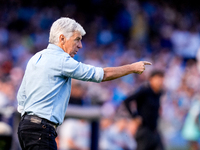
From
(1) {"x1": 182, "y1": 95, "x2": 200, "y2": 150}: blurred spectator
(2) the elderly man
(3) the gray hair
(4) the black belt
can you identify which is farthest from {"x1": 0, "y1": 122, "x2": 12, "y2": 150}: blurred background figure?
(1) {"x1": 182, "y1": 95, "x2": 200, "y2": 150}: blurred spectator

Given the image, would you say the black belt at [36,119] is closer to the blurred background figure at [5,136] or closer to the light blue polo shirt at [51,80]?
the light blue polo shirt at [51,80]

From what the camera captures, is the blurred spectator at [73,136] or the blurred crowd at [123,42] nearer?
the blurred spectator at [73,136]

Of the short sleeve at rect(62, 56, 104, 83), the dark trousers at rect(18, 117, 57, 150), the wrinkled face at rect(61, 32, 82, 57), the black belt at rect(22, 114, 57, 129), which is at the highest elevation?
the wrinkled face at rect(61, 32, 82, 57)

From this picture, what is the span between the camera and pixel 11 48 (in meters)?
14.4

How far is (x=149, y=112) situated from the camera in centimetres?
709

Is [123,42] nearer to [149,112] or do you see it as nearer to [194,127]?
[194,127]

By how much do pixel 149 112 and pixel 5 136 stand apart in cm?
269

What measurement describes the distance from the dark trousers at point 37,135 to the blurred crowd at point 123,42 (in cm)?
679

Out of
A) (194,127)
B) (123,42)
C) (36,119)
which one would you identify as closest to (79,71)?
(36,119)

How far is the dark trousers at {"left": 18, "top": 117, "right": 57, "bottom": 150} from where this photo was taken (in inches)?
136

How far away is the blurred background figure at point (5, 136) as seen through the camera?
245 inches

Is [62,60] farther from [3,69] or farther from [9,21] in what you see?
[9,21]

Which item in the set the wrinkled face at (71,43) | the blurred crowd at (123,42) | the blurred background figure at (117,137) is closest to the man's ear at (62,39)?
the wrinkled face at (71,43)

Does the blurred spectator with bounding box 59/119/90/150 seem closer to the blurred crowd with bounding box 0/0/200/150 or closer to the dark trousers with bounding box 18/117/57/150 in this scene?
the dark trousers with bounding box 18/117/57/150
